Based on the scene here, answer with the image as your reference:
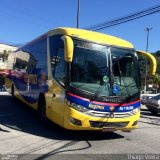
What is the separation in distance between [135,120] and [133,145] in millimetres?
1265

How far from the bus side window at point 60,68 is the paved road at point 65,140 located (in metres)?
1.68

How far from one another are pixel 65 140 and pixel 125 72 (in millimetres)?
2724

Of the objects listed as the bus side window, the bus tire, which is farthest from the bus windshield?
the bus tire

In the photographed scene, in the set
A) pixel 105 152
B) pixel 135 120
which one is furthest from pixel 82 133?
pixel 105 152

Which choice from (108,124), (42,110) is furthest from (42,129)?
(108,124)

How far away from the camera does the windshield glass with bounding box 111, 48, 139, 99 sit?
10.9 meters

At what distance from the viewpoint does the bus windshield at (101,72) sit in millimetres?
10500

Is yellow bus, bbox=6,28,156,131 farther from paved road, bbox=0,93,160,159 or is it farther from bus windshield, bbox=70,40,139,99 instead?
paved road, bbox=0,93,160,159

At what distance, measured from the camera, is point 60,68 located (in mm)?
11234

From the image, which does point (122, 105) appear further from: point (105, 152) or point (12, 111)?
point (12, 111)

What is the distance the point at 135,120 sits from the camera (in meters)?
11.1

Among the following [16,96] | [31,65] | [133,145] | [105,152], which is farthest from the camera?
[16,96]

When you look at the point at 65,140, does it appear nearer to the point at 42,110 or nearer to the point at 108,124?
the point at 108,124

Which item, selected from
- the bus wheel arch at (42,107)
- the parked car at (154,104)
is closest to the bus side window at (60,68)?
the bus wheel arch at (42,107)
